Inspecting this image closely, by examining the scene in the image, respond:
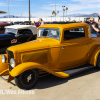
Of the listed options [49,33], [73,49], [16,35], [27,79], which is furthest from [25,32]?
[27,79]

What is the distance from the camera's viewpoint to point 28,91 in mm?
3553

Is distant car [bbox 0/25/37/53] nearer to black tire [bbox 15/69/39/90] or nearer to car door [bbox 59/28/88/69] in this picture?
car door [bbox 59/28/88/69]

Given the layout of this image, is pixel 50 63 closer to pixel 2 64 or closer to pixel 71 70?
pixel 71 70

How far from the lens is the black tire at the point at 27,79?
11.3 ft

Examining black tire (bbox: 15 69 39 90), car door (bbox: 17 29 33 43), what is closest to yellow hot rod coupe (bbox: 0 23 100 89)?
black tire (bbox: 15 69 39 90)

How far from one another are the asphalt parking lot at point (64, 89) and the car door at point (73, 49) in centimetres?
52

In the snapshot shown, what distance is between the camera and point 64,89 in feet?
12.0

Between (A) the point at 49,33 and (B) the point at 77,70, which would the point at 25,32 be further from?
(B) the point at 77,70

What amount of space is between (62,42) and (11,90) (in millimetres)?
1985

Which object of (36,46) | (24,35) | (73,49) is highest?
(24,35)

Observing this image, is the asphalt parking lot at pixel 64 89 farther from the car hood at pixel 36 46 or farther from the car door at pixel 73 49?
the car hood at pixel 36 46

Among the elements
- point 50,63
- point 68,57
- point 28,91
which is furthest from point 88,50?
point 28,91

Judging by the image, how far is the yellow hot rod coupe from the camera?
3.56 metres

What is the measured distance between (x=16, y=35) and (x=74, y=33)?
3540 mm
